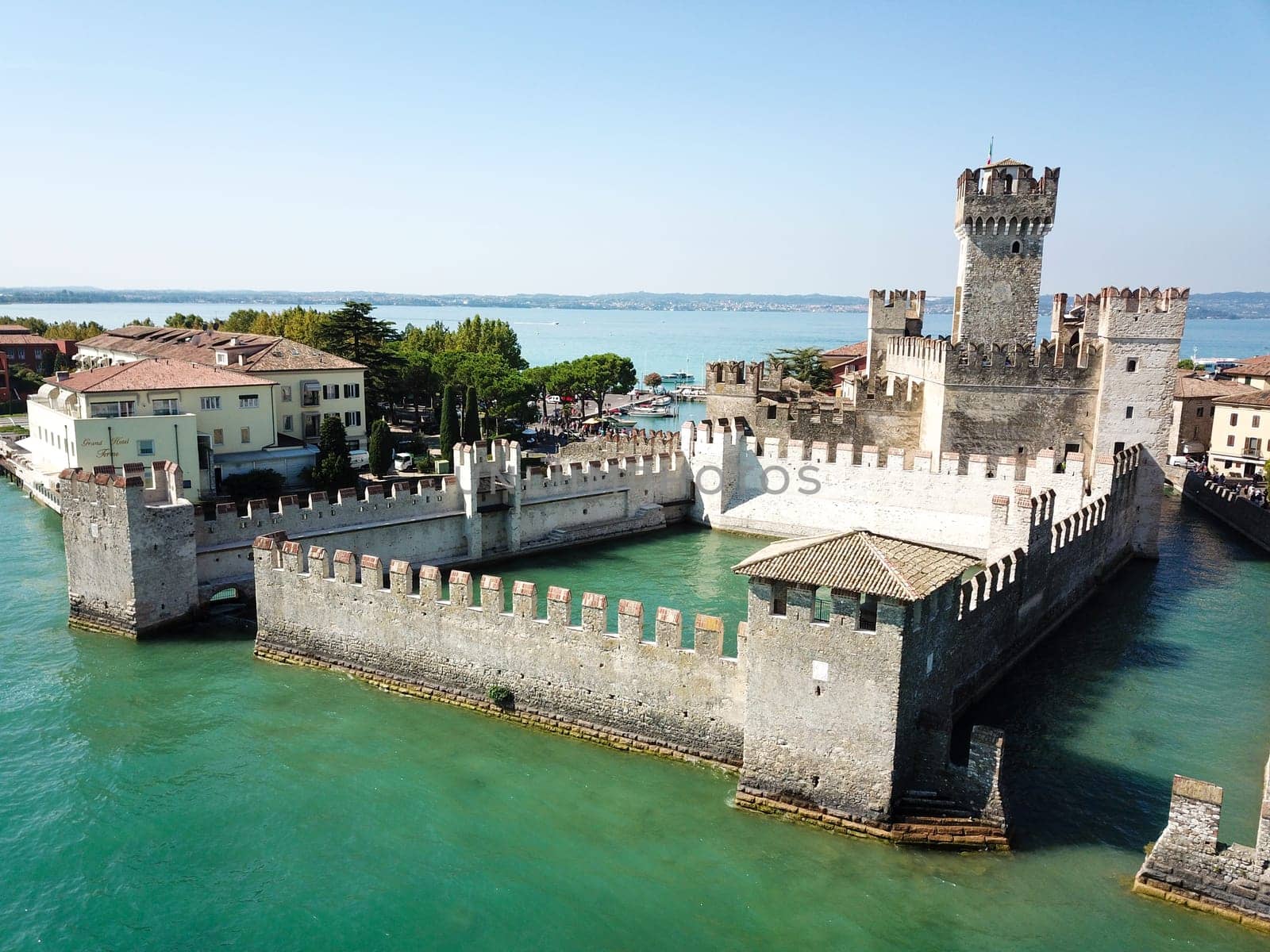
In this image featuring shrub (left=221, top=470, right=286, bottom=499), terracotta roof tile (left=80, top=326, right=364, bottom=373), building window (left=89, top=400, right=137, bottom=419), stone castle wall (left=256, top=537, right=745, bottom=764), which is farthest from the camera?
terracotta roof tile (left=80, top=326, right=364, bottom=373)

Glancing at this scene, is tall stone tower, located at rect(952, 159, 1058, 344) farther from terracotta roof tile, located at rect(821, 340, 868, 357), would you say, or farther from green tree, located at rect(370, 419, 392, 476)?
terracotta roof tile, located at rect(821, 340, 868, 357)

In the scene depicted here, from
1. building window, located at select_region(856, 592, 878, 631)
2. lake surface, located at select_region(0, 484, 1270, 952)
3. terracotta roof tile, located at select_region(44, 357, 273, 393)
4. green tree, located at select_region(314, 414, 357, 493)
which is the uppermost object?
terracotta roof tile, located at select_region(44, 357, 273, 393)

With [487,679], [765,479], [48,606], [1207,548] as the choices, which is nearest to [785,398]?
[765,479]

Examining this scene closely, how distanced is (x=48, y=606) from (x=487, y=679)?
38.0 ft

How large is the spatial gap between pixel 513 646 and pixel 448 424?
2483 cm

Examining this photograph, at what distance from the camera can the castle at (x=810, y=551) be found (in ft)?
39.8

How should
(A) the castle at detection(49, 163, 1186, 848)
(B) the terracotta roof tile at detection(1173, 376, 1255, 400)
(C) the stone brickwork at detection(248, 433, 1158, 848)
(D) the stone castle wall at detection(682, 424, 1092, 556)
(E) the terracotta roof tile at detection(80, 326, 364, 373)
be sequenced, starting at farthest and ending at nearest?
1. (B) the terracotta roof tile at detection(1173, 376, 1255, 400)
2. (E) the terracotta roof tile at detection(80, 326, 364, 373)
3. (D) the stone castle wall at detection(682, 424, 1092, 556)
4. (A) the castle at detection(49, 163, 1186, 848)
5. (C) the stone brickwork at detection(248, 433, 1158, 848)

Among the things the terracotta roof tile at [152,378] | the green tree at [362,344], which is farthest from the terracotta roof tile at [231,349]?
the terracotta roof tile at [152,378]

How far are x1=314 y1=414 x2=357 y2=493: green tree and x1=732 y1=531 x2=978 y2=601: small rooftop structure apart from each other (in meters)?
22.4

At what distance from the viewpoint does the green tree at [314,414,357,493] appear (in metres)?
33.0

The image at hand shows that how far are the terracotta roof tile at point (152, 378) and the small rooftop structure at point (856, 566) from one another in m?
26.2

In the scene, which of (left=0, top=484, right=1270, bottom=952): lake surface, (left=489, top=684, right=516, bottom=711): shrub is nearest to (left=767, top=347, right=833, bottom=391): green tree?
(left=0, top=484, right=1270, bottom=952): lake surface

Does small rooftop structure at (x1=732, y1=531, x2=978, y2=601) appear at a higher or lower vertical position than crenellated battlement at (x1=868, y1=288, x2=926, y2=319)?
lower

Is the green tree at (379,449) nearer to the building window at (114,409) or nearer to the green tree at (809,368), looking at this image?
the building window at (114,409)
